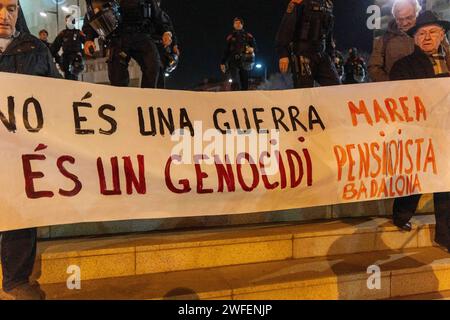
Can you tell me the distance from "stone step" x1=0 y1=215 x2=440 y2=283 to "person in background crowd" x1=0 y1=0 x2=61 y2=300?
272 millimetres

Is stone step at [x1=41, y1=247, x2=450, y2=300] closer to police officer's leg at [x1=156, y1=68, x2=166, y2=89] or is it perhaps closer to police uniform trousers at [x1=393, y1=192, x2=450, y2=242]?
police uniform trousers at [x1=393, y1=192, x2=450, y2=242]

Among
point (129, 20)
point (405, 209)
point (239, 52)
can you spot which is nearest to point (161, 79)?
point (129, 20)

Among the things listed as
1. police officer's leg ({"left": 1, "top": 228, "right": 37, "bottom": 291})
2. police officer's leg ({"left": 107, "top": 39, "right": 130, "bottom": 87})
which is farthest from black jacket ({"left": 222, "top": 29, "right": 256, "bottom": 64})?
police officer's leg ({"left": 1, "top": 228, "right": 37, "bottom": 291})

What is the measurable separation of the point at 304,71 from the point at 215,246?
221 cm

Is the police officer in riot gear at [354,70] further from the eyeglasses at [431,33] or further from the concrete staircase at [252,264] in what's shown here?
the concrete staircase at [252,264]

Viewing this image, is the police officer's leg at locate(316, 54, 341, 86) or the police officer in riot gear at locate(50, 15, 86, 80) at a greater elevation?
the police officer in riot gear at locate(50, 15, 86, 80)

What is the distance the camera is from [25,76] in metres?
2.67

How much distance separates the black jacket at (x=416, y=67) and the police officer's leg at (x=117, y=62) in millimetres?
2527

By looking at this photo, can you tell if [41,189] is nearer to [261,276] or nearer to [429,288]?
[261,276]

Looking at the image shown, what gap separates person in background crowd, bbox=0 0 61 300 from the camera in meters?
2.70

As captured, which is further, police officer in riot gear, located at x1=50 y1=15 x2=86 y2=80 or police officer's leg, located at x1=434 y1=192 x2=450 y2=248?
police officer in riot gear, located at x1=50 y1=15 x2=86 y2=80

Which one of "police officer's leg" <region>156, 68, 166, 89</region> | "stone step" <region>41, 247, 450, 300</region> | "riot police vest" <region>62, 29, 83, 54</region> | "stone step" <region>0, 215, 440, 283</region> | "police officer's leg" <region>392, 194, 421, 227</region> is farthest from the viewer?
"riot police vest" <region>62, 29, 83, 54</region>

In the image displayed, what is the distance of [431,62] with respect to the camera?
3771 millimetres
